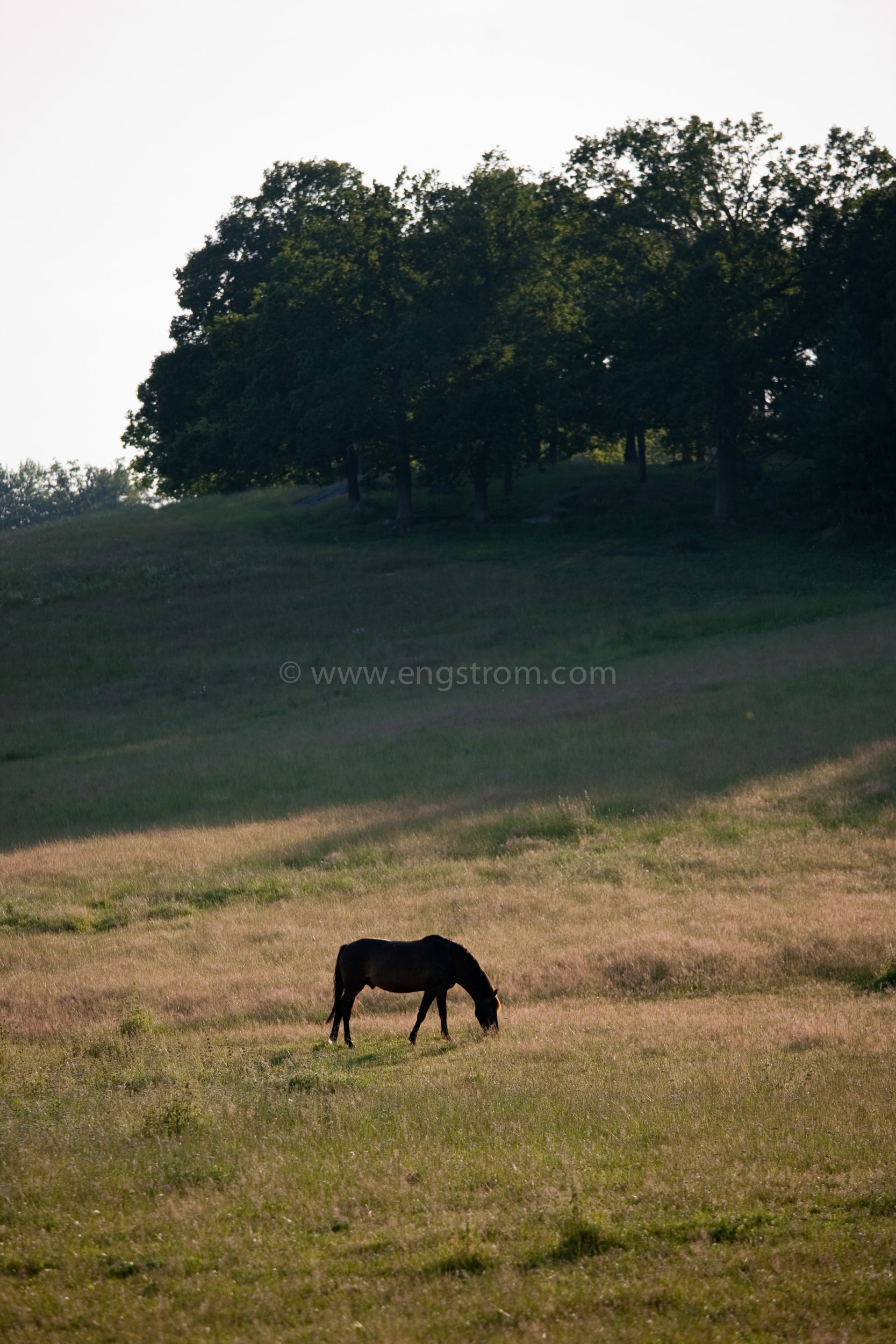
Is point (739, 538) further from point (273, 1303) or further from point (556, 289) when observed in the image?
point (273, 1303)

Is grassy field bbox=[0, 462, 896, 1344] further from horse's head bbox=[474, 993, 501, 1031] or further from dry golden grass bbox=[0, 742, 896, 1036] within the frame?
horse's head bbox=[474, 993, 501, 1031]

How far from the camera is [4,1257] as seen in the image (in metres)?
6.58

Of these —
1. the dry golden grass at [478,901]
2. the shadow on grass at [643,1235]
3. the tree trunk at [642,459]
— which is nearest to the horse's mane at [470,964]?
the dry golden grass at [478,901]

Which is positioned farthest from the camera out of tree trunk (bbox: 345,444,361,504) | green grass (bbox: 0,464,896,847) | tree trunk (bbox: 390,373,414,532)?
tree trunk (bbox: 345,444,361,504)

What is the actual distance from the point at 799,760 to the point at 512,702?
11.3 metres

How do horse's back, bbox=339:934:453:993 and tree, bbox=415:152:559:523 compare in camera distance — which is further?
tree, bbox=415:152:559:523

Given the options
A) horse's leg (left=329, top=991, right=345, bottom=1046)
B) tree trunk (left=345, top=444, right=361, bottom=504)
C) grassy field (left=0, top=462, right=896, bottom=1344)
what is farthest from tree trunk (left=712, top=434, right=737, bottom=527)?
horse's leg (left=329, top=991, right=345, bottom=1046)

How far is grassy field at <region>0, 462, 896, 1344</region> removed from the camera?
6.34 meters

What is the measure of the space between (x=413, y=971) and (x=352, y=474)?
58833mm

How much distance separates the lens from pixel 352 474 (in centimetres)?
6881

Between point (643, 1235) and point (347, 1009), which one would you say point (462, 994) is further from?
point (643, 1235)

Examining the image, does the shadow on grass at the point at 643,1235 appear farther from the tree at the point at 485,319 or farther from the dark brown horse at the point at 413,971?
the tree at the point at 485,319

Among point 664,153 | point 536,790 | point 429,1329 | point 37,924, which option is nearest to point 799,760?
point 536,790

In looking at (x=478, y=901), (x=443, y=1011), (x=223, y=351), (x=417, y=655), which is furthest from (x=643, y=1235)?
(x=223, y=351)
